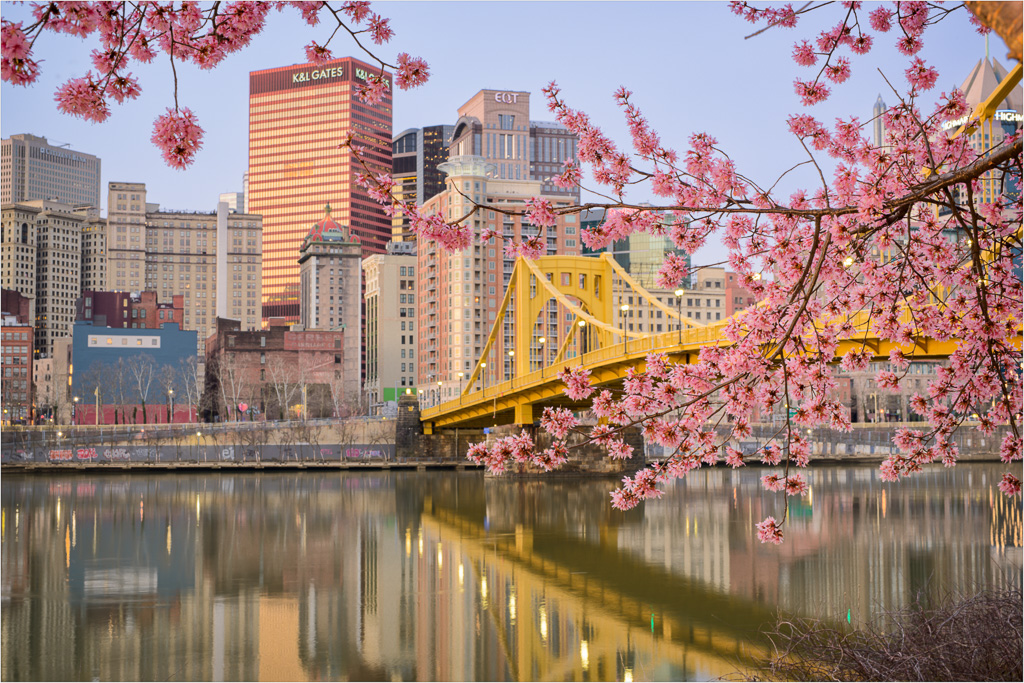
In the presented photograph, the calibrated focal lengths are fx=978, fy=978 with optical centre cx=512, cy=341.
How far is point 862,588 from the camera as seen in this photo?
60.5 feet

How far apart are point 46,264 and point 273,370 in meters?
85.4

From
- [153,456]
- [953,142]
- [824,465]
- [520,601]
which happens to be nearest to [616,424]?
[953,142]

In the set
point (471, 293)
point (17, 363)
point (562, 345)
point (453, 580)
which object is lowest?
point (453, 580)

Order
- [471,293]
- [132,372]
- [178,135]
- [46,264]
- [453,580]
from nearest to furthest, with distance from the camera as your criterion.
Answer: [178,135]
[453,580]
[132,372]
[471,293]
[46,264]

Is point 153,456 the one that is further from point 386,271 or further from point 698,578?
point 386,271

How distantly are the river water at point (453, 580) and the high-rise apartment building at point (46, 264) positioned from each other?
141495mm

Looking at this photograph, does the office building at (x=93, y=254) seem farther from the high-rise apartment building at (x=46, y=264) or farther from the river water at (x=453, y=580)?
the river water at (x=453, y=580)

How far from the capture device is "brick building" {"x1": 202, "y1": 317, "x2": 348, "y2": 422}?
112 metres

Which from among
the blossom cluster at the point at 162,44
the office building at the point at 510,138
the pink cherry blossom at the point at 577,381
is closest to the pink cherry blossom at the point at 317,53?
the blossom cluster at the point at 162,44

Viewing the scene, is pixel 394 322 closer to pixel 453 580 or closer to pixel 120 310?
pixel 120 310

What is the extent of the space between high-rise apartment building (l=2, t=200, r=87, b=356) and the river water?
141 metres

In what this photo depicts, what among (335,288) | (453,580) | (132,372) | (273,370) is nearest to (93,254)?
(335,288)

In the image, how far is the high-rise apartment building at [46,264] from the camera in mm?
164625

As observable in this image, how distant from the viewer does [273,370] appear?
379 ft
